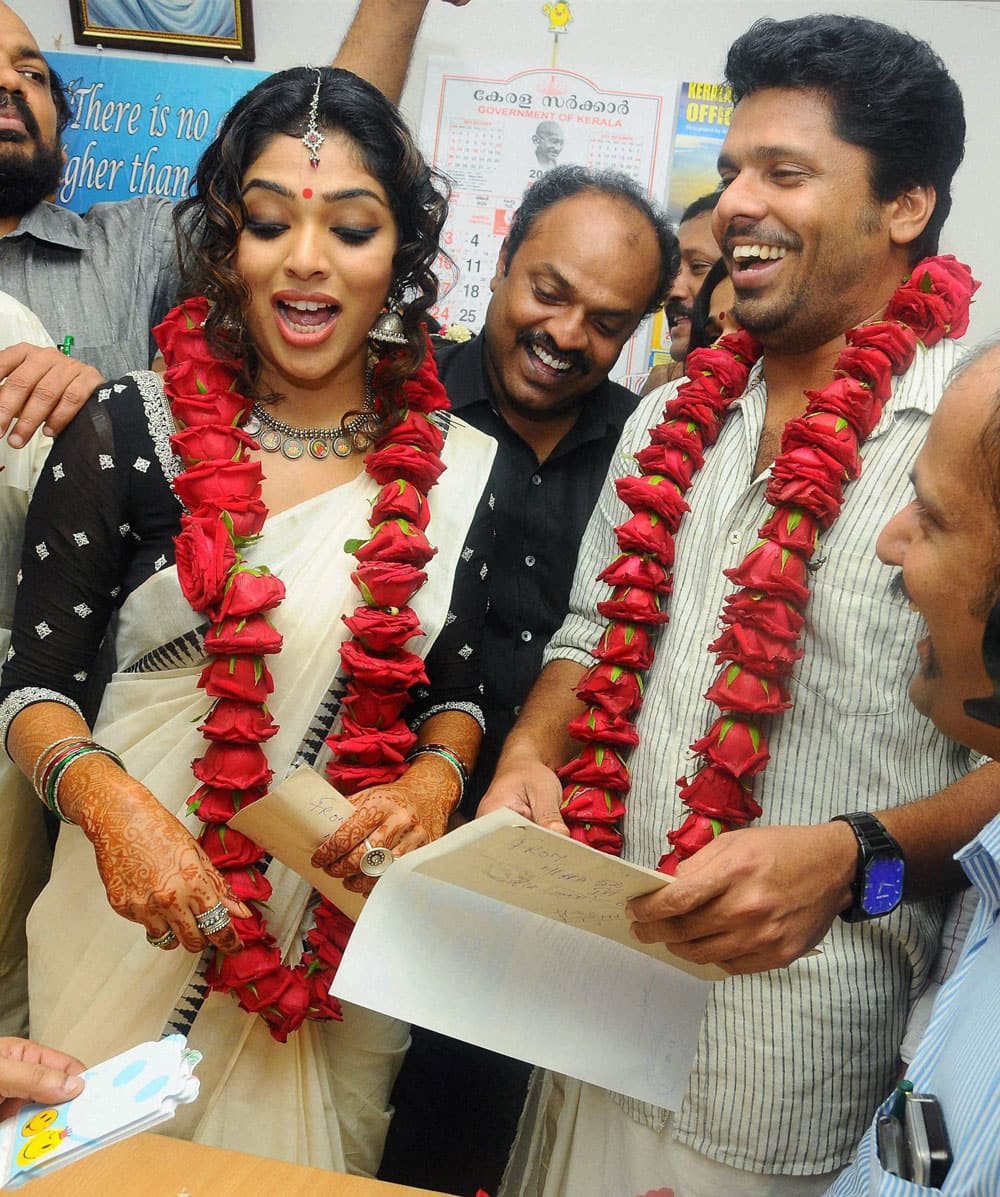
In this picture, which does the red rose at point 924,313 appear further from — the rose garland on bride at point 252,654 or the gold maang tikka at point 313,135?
the gold maang tikka at point 313,135

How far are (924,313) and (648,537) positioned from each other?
481 millimetres

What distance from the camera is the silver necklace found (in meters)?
1.62

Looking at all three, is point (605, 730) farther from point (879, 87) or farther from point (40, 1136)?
point (879, 87)

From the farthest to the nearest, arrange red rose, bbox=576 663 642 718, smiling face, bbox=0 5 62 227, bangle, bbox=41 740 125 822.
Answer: smiling face, bbox=0 5 62 227 < red rose, bbox=576 663 642 718 < bangle, bbox=41 740 125 822

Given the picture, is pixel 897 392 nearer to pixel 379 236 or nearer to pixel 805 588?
pixel 805 588

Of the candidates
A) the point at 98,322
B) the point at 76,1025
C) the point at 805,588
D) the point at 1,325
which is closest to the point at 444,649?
the point at 805,588

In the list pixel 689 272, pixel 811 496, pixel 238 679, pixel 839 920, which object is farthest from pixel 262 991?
pixel 689 272

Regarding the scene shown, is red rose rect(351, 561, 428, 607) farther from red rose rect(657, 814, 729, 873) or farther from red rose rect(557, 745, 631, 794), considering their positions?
red rose rect(657, 814, 729, 873)

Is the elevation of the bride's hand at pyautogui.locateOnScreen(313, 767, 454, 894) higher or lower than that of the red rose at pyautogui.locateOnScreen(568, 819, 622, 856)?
higher

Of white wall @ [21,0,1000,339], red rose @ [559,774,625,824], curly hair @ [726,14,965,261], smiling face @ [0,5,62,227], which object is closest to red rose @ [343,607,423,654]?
red rose @ [559,774,625,824]

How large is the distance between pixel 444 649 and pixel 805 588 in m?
0.52

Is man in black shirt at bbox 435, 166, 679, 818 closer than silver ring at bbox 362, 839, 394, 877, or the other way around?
silver ring at bbox 362, 839, 394, 877

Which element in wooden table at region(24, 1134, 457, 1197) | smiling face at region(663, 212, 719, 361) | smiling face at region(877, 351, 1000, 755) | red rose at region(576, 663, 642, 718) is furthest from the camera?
smiling face at region(663, 212, 719, 361)

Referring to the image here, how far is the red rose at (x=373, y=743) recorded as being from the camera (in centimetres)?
149
